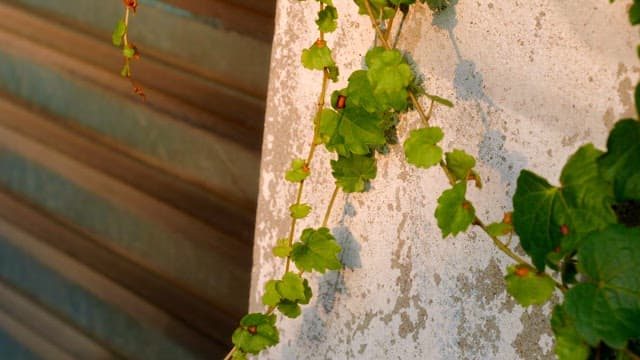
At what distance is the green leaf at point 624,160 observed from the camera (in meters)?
1.54

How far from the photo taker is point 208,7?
2.75m

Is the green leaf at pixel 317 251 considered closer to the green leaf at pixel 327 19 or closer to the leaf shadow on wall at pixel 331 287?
the leaf shadow on wall at pixel 331 287

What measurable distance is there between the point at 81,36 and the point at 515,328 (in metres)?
1.88

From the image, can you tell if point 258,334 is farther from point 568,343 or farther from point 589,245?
point 589,245

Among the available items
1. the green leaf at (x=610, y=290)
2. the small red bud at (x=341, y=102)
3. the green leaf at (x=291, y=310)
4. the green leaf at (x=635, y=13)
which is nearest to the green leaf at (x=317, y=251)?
the green leaf at (x=291, y=310)

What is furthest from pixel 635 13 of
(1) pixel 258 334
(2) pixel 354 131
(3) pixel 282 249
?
(1) pixel 258 334

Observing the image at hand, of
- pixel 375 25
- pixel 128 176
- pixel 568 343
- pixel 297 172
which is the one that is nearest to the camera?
pixel 568 343

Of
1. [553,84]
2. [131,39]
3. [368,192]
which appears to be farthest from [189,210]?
[553,84]

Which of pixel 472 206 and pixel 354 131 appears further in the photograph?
pixel 354 131

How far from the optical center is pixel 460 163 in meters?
1.82

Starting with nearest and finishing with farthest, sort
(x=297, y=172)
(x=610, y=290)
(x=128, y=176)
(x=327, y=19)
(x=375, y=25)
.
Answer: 1. (x=610, y=290)
2. (x=375, y=25)
3. (x=327, y=19)
4. (x=297, y=172)
5. (x=128, y=176)

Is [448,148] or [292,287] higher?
[448,148]

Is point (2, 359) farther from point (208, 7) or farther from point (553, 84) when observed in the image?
point (553, 84)

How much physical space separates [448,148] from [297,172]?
13.3 inches
